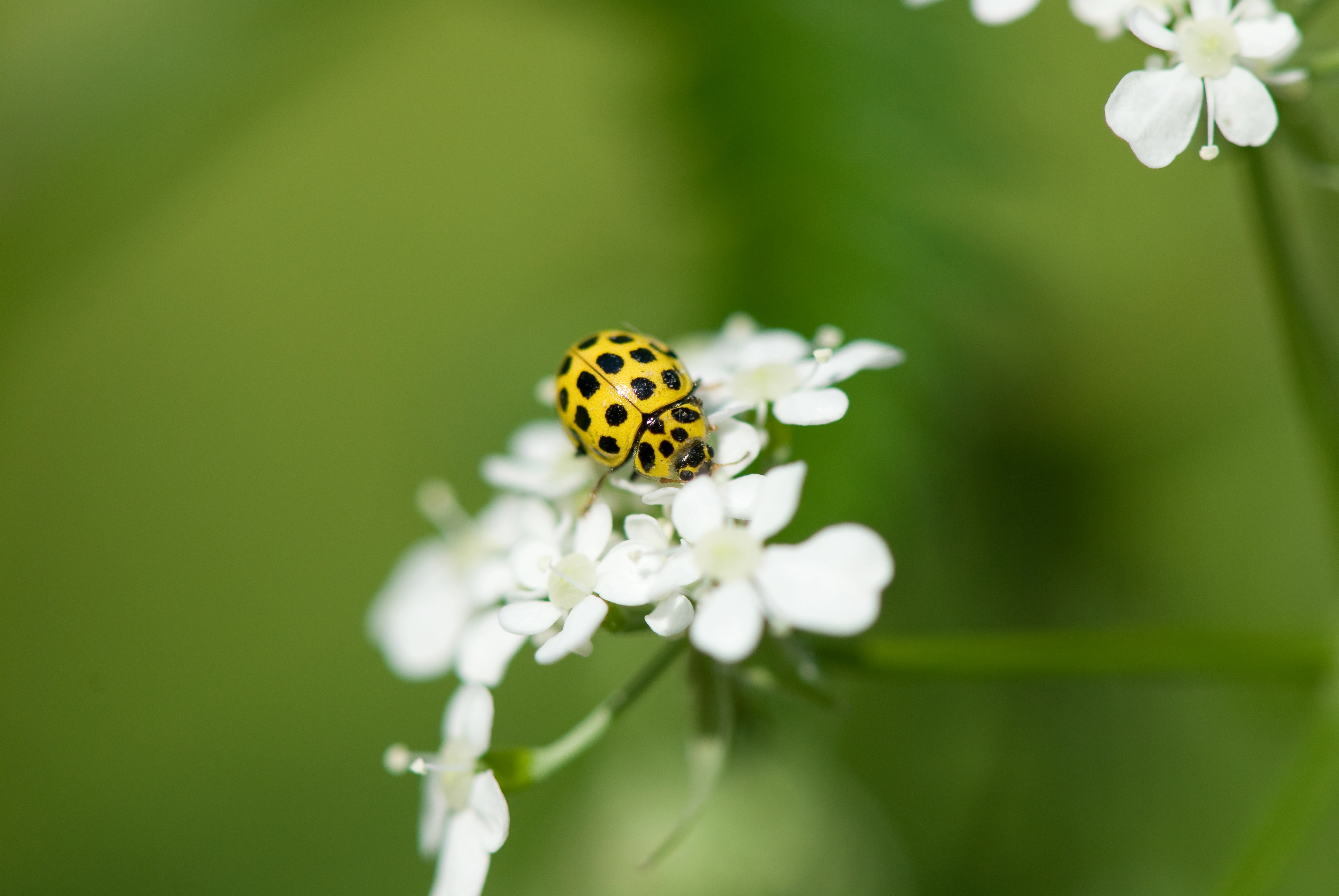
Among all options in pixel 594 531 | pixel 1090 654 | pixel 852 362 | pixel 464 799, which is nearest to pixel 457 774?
pixel 464 799

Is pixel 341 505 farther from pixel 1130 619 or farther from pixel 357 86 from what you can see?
pixel 1130 619

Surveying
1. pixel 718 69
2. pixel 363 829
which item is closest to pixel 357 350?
pixel 363 829

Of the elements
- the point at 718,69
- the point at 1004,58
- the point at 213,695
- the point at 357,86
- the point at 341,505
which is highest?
the point at 357,86

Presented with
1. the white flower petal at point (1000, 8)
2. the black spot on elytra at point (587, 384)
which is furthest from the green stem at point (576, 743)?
the white flower petal at point (1000, 8)

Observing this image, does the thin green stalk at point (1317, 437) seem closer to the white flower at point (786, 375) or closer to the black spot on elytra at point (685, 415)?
the white flower at point (786, 375)

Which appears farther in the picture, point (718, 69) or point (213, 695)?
point (213, 695)

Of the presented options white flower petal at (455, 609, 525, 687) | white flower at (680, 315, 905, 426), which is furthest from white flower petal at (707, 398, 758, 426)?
white flower petal at (455, 609, 525, 687)
